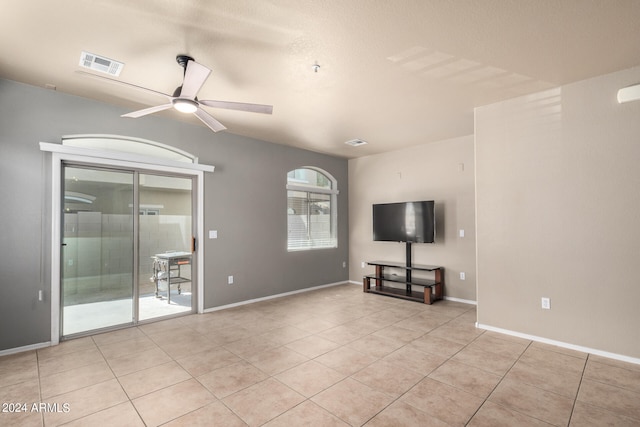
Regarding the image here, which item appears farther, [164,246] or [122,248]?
[164,246]

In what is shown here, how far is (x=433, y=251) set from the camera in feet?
18.8

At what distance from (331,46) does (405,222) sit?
12.6 feet

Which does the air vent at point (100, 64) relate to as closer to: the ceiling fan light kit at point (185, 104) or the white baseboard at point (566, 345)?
the ceiling fan light kit at point (185, 104)

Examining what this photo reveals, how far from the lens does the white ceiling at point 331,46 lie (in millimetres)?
2153

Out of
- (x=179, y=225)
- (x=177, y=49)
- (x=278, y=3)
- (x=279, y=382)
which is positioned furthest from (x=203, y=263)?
(x=278, y=3)

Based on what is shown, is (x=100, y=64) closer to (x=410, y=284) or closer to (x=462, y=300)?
(x=410, y=284)

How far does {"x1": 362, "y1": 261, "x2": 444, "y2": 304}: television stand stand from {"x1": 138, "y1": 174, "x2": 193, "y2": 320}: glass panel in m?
3.44

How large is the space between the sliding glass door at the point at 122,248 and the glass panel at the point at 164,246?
1cm

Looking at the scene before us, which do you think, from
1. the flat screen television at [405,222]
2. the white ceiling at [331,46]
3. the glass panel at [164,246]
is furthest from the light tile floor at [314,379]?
the white ceiling at [331,46]

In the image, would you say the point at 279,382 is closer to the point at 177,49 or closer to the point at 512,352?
Result: the point at 512,352

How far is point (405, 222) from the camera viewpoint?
5.71m

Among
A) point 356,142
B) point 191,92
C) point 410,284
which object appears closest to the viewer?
point 191,92

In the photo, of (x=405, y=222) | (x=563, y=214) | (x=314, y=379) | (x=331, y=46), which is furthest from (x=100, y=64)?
(x=563, y=214)

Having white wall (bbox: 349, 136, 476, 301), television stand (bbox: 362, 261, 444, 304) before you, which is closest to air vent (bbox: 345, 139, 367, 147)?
white wall (bbox: 349, 136, 476, 301)
